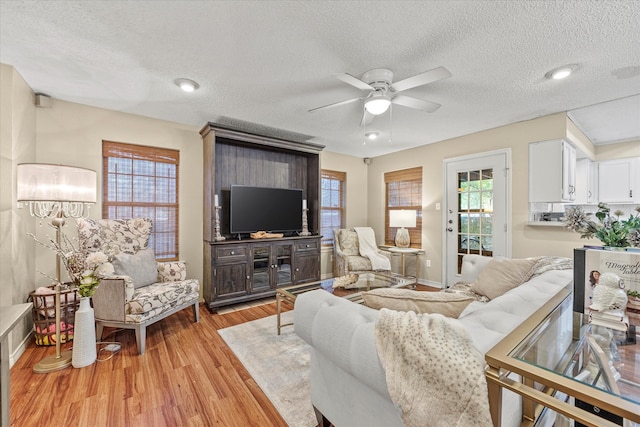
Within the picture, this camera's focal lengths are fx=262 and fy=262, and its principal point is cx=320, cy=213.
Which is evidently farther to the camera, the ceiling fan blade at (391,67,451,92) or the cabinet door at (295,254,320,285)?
the cabinet door at (295,254,320,285)

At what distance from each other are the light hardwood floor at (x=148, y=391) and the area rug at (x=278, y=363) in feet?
0.21

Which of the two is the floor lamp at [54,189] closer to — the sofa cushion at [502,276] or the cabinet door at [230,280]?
the cabinet door at [230,280]

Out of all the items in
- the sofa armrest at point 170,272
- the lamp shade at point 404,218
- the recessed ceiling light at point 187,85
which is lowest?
the sofa armrest at point 170,272

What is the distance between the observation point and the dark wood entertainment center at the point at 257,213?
11.3ft

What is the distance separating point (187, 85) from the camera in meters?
2.52

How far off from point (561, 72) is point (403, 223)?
2.85 m

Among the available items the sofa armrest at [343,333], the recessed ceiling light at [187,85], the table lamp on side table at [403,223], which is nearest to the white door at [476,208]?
the table lamp on side table at [403,223]

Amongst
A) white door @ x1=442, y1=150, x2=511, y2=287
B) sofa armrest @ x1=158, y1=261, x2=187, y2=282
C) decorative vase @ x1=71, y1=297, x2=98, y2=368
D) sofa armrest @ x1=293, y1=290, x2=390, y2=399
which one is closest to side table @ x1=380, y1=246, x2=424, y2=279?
white door @ x1=442, y1=150, x2=511, y2=287

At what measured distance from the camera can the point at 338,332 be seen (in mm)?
1110

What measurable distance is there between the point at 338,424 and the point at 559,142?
12.8ft

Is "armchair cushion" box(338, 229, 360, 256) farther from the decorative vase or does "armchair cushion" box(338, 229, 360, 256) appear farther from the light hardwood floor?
the decorative vase

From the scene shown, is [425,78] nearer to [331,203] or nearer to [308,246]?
[308,246]

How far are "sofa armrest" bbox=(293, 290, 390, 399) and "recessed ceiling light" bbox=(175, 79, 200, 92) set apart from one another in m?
2.32

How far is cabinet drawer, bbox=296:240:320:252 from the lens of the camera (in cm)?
414
